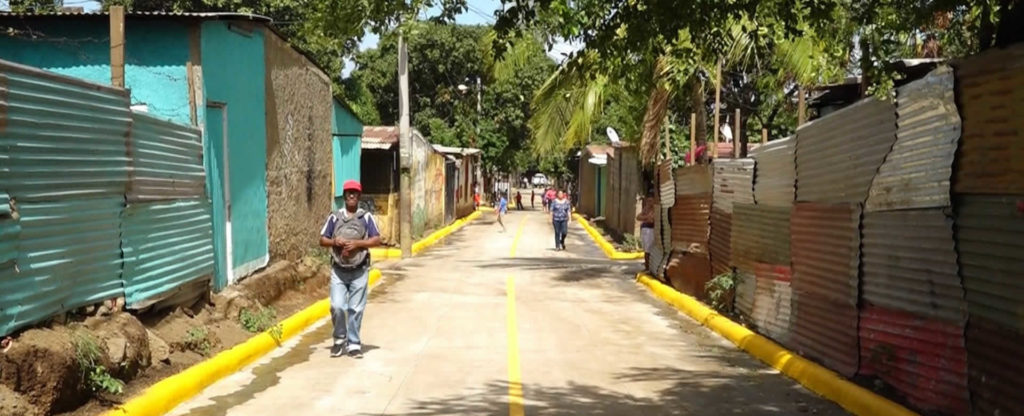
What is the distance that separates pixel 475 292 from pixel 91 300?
10369mm

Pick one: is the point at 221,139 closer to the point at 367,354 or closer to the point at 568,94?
the point at 367,354

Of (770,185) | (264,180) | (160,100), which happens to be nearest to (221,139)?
(160,100)

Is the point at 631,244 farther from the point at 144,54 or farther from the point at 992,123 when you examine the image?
the point at 992,123

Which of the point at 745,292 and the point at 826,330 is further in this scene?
the point at 745,292

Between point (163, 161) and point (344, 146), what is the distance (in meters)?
13.1

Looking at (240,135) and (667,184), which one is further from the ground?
(240,135)

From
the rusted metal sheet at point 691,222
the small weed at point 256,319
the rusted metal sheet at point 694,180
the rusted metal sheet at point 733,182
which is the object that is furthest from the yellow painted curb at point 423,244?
the small weed at point 256,319

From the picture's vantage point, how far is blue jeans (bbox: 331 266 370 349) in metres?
10.4

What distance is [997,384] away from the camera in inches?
238

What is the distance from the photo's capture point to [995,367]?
6098 millimetres

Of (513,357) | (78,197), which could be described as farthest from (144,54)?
(513,357)

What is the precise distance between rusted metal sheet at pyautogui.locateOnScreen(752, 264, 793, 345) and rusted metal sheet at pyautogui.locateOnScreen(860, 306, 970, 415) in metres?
2.23

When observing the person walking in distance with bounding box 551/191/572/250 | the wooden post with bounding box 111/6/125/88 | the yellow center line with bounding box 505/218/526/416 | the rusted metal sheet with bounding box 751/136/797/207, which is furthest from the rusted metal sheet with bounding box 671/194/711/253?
the person walking in distance with bounding box 551/191/572/250

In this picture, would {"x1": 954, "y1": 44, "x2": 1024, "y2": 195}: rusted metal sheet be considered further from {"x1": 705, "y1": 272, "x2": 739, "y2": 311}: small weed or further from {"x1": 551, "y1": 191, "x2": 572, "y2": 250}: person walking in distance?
{"x1": 551, "y1": 191, "x2": 572, "y2": 250}: person walking in distance
